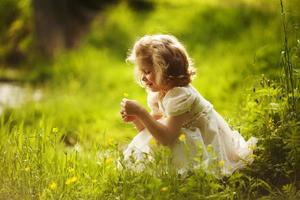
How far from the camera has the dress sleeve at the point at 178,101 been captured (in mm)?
4488

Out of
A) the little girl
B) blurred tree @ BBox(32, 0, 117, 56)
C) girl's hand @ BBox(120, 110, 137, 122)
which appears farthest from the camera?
blurred tree @ BBox(32, 0, 117, 56)

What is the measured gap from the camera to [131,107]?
4.43 m

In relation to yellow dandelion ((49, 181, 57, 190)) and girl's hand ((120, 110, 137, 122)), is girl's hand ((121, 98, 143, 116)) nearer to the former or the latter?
girl's hand ((120, 110, 137, 122))

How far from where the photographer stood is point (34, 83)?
36.6 ft

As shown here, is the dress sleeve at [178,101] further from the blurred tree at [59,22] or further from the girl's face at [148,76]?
the blurred tree at [59,22]

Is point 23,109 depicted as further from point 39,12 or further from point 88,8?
point 88,8

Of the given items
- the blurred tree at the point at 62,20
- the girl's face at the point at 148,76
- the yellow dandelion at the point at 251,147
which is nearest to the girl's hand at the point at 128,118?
the girl's face at the point at 148,76

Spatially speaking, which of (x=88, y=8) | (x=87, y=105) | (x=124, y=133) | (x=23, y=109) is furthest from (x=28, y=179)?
(x=88, y=8)

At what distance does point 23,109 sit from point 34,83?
2570mm

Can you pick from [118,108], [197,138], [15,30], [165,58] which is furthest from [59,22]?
[197,138]

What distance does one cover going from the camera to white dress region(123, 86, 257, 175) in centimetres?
448

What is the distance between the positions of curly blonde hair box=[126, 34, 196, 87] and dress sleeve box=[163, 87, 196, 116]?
0.08 meters

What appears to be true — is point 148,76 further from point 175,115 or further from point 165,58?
point 175,115

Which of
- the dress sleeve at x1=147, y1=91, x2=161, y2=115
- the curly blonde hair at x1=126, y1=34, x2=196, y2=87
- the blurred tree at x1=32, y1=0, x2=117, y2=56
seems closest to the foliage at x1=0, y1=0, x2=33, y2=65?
the blurred tree at x1=32, y1=0, x2=117, y2=56
